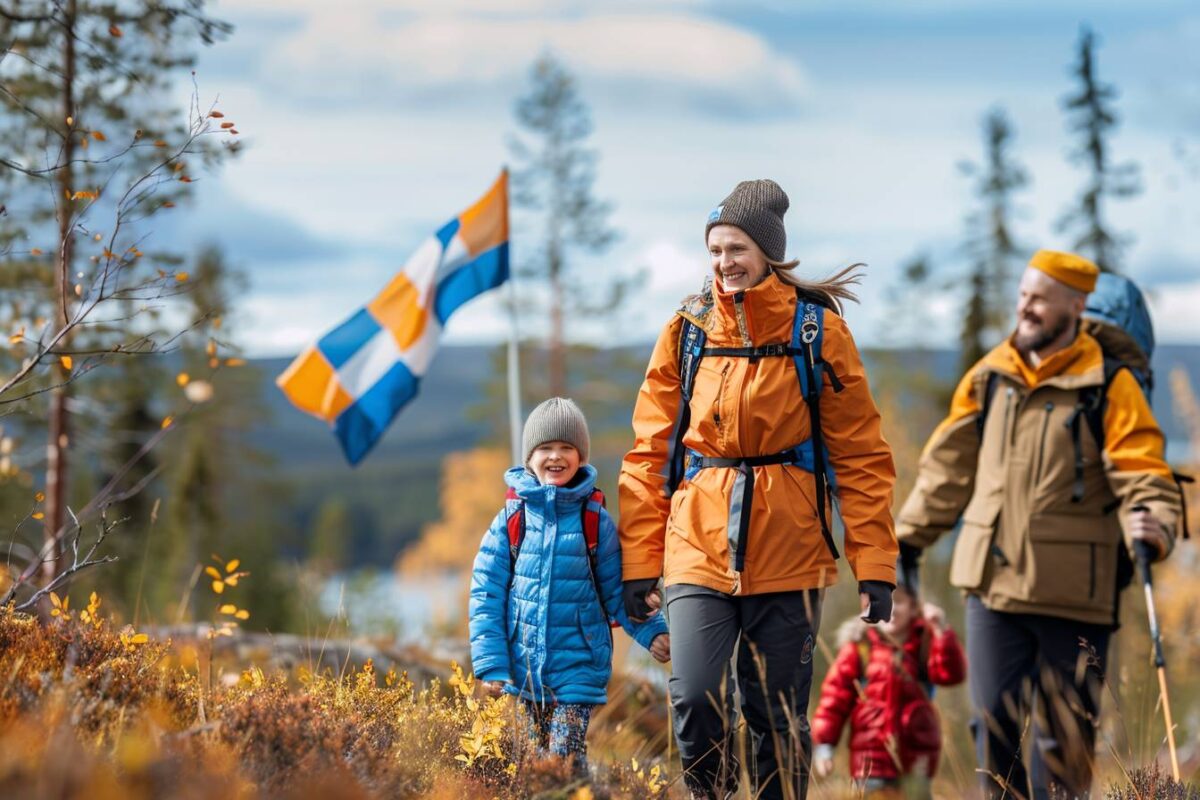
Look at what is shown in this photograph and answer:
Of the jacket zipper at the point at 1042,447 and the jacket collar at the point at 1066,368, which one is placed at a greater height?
the jacket collar at the point at 1066,368

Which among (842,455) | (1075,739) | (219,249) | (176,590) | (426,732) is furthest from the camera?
(219,249)

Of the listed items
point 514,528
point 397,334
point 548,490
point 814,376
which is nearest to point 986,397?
point 814,376

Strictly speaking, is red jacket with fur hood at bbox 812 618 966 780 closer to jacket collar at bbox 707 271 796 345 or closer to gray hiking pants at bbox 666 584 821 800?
gray hiking pants at bbox 666 584 821 800

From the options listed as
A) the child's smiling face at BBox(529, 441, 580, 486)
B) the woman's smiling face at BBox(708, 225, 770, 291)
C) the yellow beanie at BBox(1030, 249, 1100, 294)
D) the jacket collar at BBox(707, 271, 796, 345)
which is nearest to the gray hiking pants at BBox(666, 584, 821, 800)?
the child's smiling face at BBox(529, 441, 580, 486)

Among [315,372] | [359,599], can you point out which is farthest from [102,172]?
[359,599]

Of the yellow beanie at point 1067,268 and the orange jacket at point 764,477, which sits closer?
the orange jacket at point 764,477

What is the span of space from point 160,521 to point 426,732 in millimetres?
33096

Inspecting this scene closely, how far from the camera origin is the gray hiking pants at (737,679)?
15.3 ft

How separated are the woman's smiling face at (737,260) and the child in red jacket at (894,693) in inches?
105

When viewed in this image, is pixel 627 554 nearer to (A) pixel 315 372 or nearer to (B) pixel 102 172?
(A) pixel 315 372

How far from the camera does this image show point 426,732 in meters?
4.47

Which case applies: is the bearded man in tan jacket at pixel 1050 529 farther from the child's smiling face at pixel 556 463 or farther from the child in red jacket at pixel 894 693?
the child's smiling face at pixel 556 463

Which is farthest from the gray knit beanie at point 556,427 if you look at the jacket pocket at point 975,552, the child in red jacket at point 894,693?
the child in red jacket at point 894,693

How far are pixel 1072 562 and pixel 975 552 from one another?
43 centimetres
